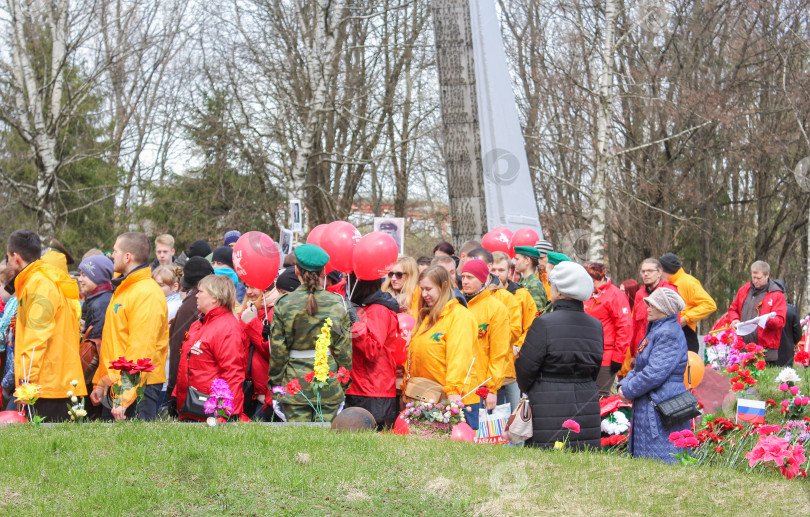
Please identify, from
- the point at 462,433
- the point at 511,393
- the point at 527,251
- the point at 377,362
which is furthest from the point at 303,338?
the point at 527,251

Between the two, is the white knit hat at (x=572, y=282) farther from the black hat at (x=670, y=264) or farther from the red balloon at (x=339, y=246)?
the black hat at (x=670, y=264)

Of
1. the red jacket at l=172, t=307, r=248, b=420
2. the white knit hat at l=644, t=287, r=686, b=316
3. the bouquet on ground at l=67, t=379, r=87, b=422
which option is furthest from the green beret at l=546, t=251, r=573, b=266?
the bouquet on ground at l=67, t=379, r=87, b=422

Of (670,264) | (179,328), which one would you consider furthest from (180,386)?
(670,264)

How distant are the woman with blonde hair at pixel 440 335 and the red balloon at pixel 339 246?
25.8 inches

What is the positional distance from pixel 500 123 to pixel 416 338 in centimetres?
694

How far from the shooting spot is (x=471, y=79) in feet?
41.3

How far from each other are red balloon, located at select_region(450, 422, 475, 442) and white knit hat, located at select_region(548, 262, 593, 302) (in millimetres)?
1376

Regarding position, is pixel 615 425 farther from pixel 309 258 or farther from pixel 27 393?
pixel 27 393

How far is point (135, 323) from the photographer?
257 inches

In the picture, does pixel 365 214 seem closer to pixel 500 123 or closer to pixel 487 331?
pixel 500 123

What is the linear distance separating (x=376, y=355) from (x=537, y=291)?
2.96 metres

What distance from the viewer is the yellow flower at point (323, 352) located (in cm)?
624

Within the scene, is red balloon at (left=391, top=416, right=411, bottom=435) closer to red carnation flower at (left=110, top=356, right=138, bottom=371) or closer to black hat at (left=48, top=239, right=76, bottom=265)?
red carnation flower at (left=110, top=356, right=138, bottom=371)

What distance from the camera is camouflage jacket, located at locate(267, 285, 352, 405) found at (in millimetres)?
6250
